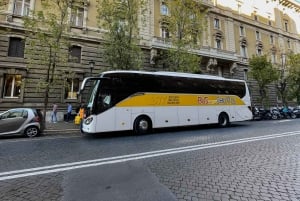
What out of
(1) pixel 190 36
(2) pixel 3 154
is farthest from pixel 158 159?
(1) pixel 190 36

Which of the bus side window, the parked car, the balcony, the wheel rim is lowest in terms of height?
the wheel rim

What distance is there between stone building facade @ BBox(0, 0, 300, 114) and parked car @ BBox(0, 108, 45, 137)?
15.1ft

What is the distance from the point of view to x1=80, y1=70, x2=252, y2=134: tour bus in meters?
9.06

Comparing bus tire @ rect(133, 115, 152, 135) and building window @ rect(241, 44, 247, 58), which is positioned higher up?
building window @ rect(241, 44, 247, 58)

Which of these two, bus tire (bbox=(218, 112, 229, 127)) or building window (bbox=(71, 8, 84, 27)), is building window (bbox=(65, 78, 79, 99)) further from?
bus tire (bbox=(218, 112, 229, 127))

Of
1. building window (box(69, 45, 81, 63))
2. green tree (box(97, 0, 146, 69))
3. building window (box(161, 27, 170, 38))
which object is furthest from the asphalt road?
building window (box(161, 27, 170, 38))

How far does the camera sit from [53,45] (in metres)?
11.6

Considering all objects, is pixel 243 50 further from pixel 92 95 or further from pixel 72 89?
pixel 92 95

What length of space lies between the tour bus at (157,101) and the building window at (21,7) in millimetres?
12028

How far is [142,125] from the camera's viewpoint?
32.8 ft

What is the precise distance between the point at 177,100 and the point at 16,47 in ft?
46.9

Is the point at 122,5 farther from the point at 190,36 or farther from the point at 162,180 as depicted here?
the point at 162,180

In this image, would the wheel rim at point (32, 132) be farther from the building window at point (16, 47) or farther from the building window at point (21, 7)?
the building window at point (21, 7)

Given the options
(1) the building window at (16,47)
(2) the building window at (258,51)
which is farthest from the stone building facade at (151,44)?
(2) the building window at (258,51)
